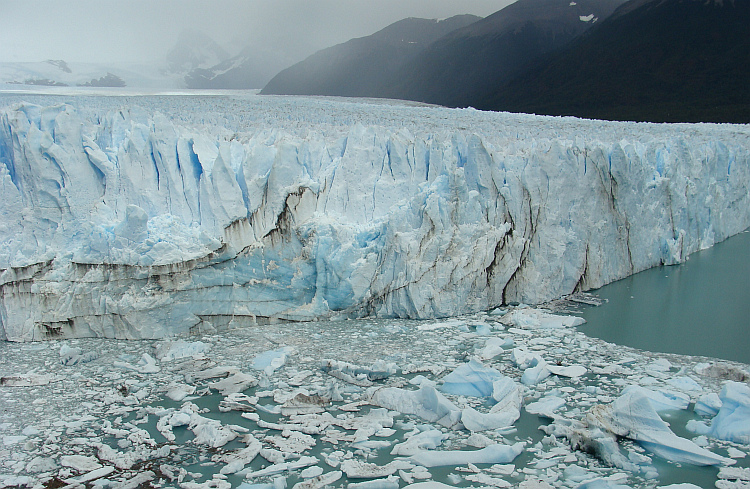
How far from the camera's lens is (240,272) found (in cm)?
590

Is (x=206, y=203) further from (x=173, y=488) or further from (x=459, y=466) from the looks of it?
(x=459, y=466)

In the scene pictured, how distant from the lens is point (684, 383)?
4516mm

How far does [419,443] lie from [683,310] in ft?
13.6

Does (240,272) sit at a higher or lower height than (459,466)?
higher

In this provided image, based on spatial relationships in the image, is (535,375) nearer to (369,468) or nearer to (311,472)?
(369,468)

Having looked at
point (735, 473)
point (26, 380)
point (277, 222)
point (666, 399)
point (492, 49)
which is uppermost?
point (492, 49)

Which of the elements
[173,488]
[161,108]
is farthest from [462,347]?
[161,108]

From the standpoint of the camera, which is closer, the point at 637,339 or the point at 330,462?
the point at 330,462

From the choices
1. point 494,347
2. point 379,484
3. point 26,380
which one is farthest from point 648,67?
point 26,380

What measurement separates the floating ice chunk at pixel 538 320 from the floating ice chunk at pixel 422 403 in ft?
6.18

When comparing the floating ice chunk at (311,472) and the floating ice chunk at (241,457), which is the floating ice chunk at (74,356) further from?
the floating ice chunk at (311,472)

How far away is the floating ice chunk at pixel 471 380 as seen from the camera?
14.6 ft

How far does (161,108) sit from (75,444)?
5.39 m

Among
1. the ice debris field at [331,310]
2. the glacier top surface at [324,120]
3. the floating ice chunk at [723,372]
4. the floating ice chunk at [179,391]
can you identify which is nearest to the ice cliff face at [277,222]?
the ice debris field at [331,310]
